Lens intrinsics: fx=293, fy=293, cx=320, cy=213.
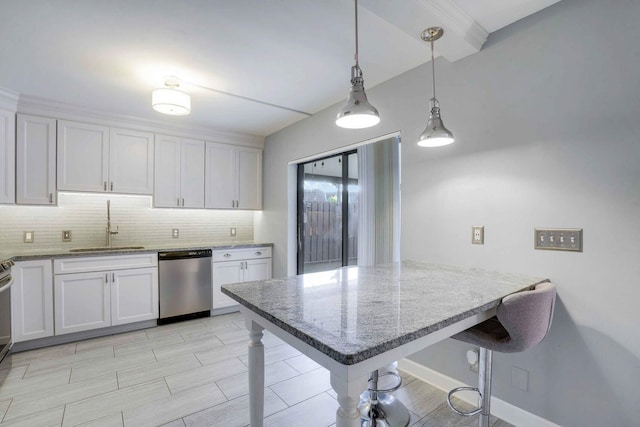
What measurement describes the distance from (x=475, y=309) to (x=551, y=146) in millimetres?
1151

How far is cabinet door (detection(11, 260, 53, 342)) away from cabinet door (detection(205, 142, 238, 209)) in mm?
1788

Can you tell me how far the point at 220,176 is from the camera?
411 centimetres

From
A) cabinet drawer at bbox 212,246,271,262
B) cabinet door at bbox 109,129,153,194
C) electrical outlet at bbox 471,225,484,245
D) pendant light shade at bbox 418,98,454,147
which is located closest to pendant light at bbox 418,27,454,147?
pendant light shade at bbox 418,98,454,147

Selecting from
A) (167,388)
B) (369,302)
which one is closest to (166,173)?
(167,388)

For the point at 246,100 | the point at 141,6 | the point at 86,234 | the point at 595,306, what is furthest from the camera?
the point at 86,234

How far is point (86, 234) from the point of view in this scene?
137 inches

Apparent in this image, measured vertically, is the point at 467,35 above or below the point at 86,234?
above

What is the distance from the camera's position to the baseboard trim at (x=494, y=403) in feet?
5.66

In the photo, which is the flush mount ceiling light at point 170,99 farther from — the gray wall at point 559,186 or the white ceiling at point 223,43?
the gray wall at point 559,186

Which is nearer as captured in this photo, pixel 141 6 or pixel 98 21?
pixel 141 6

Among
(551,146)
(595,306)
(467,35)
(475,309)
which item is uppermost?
(467,35)

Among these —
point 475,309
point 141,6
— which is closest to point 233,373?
point 475,309

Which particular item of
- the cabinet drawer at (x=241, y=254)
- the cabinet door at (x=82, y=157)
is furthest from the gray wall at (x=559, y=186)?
the cabinet door at (x=82, y=157)

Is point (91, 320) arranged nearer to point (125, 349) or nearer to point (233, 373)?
point (125, 349)
